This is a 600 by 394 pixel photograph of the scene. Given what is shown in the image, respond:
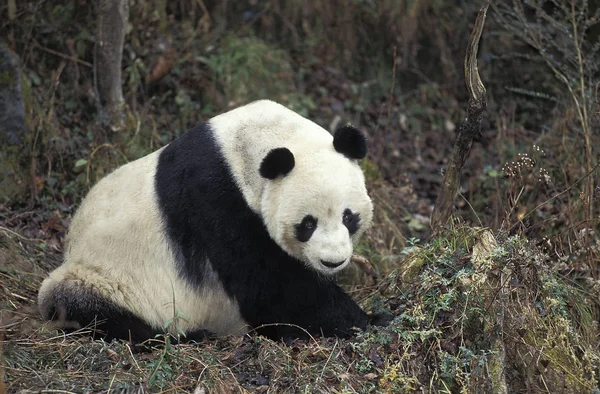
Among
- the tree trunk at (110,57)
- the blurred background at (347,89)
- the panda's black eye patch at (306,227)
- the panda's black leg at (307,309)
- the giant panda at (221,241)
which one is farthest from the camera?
→ the tree trunk at (110,57)

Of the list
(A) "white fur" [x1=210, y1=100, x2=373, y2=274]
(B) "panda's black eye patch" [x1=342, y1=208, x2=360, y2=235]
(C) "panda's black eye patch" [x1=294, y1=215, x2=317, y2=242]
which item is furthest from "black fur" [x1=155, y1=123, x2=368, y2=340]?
(B) "panda's black eye patch" [x1=342, y1=208, x2=360, y2=235]

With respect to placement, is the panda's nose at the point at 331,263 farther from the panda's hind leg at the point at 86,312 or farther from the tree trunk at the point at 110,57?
the tree trunk at the point at 110,57

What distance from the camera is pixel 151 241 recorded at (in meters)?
5.14

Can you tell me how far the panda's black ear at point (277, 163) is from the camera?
4590 mm

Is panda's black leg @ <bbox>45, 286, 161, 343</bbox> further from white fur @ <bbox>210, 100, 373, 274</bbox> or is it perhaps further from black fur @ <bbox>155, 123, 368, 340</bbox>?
white fur @ <bbox>210, 100, 373, 274</bbox>

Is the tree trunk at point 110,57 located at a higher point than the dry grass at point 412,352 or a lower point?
higher

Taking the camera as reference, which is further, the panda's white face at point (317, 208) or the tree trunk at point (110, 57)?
the tree trunk at point (110, 57)

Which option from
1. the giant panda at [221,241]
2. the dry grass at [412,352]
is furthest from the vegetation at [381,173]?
the giant panda at [221,241]

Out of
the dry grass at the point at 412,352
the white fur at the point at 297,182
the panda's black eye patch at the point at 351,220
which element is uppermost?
the white fur at the point at 297,182

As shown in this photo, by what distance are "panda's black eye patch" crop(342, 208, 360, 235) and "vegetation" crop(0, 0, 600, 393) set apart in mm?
555

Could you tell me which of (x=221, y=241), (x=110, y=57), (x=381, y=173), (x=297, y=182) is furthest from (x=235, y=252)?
(x=381, y=173)

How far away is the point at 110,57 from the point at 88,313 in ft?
11.4

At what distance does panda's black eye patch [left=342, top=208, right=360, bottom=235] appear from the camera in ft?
15.6

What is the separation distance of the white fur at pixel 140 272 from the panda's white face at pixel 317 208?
0.69m
